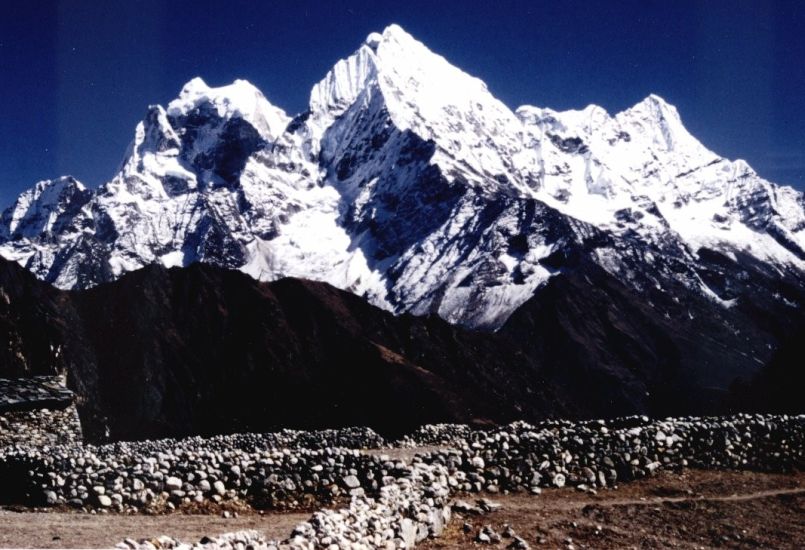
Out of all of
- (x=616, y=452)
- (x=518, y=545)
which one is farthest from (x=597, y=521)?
(x=616, y=452)

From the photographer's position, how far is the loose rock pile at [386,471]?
15.2m

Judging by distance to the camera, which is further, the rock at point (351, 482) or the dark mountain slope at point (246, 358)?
the dark mountain slope at point (246, 358)

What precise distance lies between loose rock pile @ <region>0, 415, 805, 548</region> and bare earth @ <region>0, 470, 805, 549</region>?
0.56 metres

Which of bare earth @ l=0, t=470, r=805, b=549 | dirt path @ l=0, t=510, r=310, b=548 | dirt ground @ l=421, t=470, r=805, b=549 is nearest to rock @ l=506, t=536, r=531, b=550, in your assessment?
dirt ground @ l=421, t=470, r=805, b=549

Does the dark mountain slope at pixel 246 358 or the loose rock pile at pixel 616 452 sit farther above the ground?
the dark mountain slope at pixel 246 358

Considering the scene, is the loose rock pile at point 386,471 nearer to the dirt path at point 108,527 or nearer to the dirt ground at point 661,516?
the dirt ground at point 661,516

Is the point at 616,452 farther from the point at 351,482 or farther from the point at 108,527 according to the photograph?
the point at 108,527

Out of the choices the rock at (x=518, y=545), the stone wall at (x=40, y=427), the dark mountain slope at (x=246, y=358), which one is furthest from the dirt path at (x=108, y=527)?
the dark mountain slope at (x=246, y=358)

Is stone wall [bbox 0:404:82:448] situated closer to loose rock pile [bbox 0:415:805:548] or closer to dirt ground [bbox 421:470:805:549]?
loose rock pile [bbox 0:415:805:548]

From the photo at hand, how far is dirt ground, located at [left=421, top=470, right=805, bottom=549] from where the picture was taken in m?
15.5

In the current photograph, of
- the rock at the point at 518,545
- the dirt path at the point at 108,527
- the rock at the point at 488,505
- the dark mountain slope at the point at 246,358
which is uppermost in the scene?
the dark mountain slope at the point at 246,358

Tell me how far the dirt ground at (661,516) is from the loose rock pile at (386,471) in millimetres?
580

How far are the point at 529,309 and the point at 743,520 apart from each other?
13752 cm

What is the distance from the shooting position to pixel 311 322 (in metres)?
53.9
